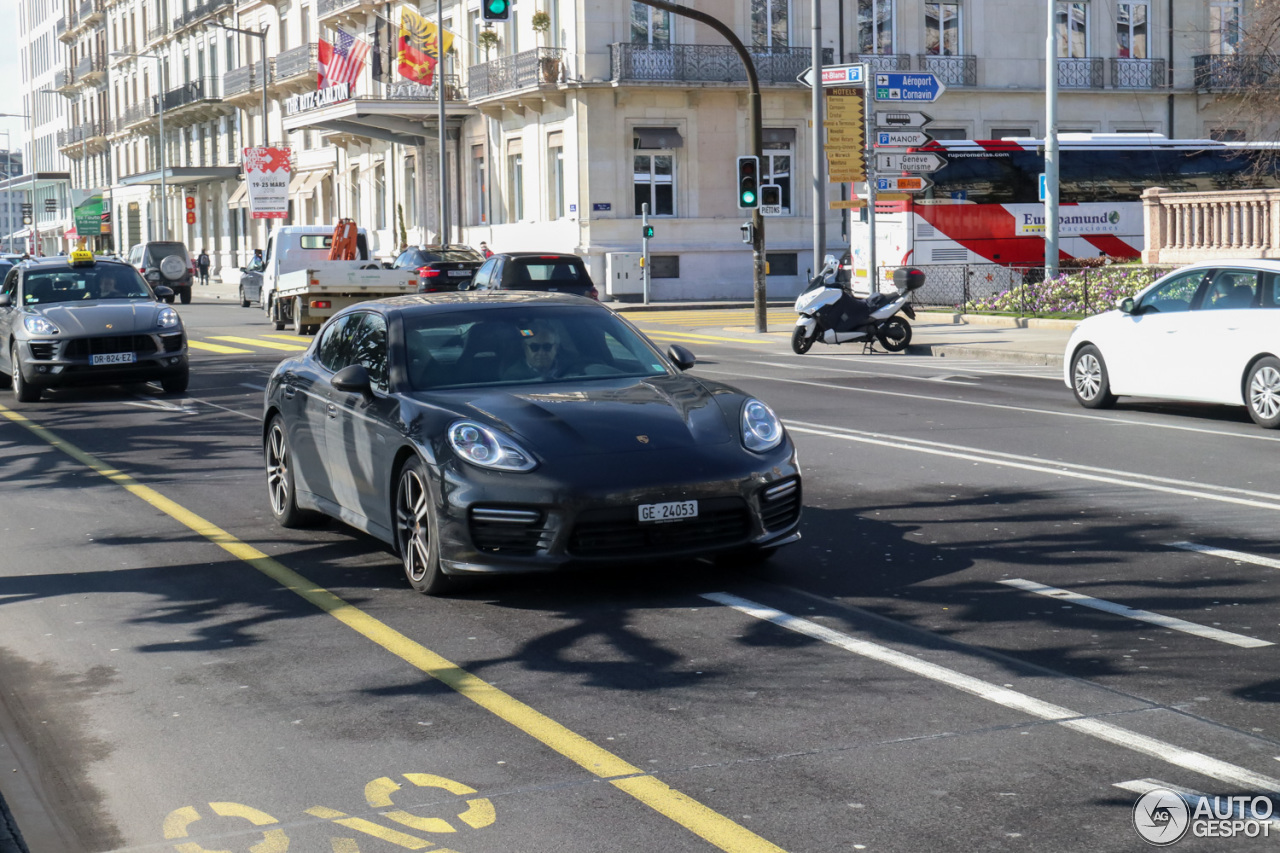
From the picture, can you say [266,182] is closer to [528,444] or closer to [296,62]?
[296,62]

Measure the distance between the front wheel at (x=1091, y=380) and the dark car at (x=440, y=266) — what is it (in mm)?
17000

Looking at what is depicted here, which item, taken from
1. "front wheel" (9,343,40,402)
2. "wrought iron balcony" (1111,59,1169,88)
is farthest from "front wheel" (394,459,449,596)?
"wrought iron balcony" (1111,59,1169,88)

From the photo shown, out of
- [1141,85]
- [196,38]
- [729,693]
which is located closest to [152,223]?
[196,38]

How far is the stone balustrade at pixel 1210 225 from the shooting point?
93.3ft

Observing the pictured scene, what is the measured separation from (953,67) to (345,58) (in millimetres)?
18154

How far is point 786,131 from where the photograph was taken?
4975 centimetres

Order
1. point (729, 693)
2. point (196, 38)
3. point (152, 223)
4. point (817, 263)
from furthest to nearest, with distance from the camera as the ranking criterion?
point (152, 223) → point (196, 38) → point (817, 263) → point (729, 693)

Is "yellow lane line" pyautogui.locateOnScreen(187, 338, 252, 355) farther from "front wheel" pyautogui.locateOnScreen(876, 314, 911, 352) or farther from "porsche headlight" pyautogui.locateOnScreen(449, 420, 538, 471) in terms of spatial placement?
"porsche headlight" pyautogui.locateOnScreen(449, 420, 538, 471)

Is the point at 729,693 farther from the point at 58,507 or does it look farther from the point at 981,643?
the point at 58,507

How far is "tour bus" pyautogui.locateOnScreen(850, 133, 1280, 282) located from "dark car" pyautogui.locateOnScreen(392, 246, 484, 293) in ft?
30.3

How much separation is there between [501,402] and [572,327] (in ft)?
3.25

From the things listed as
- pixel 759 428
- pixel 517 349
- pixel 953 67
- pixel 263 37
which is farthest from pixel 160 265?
pixel 759 428

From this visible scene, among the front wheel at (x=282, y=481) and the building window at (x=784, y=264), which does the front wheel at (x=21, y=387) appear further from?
the building window at (x=784, y=264)

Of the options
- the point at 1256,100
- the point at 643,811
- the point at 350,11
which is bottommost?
the point at 643,811
